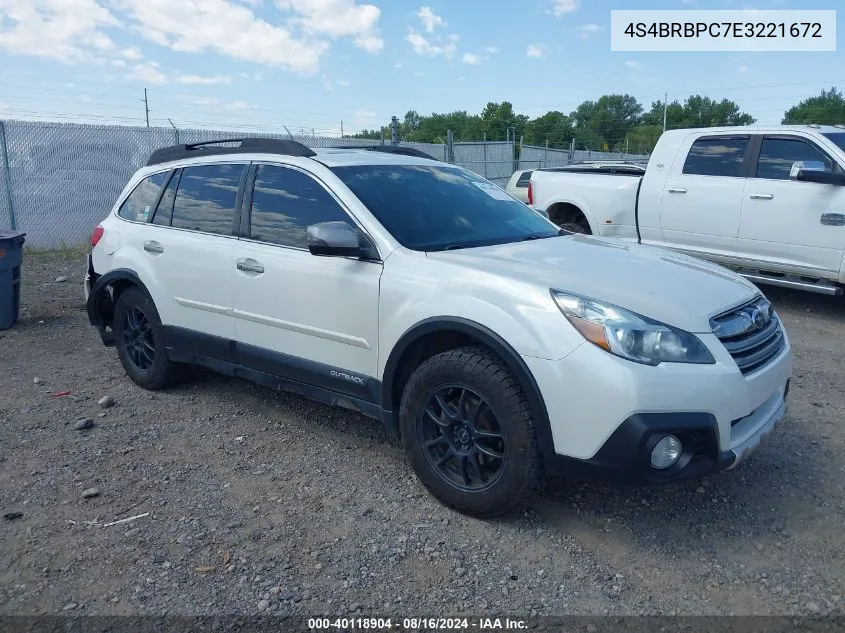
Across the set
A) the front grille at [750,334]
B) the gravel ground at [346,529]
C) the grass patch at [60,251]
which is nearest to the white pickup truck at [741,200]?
the gravel ground at [346,529]

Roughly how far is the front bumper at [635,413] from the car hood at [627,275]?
0.26 metres

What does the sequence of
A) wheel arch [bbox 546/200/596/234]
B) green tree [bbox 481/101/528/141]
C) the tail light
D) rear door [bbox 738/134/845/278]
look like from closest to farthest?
the tail light → rear door [bbox 738/134/845/278] → wheel arch [bbox 546/200/596/234] → green tree [bbox 481/101/528/141]

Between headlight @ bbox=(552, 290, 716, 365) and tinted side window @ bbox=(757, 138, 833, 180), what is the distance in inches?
208

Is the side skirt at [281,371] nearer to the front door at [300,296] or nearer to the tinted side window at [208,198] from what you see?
the front door at [300,296]

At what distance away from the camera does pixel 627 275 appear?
11.4 ft

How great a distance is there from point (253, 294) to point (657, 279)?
7.42 ft

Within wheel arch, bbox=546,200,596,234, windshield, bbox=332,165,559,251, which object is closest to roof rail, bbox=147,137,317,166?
windshield, bbox=332,165,559,251

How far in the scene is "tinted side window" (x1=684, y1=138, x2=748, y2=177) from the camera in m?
7.77

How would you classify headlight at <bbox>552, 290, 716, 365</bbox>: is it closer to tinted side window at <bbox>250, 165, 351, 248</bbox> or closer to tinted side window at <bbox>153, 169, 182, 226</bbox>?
tinted side window at <bbox>250, 165, 351, 248</bbox>

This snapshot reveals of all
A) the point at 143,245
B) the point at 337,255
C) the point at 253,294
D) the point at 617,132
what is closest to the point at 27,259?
the point at 143,245

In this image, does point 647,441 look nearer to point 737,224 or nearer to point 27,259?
point 737,224

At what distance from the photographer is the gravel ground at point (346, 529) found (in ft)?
9.42

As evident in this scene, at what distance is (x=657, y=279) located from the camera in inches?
137

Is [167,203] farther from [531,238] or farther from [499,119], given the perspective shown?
[499,119]
